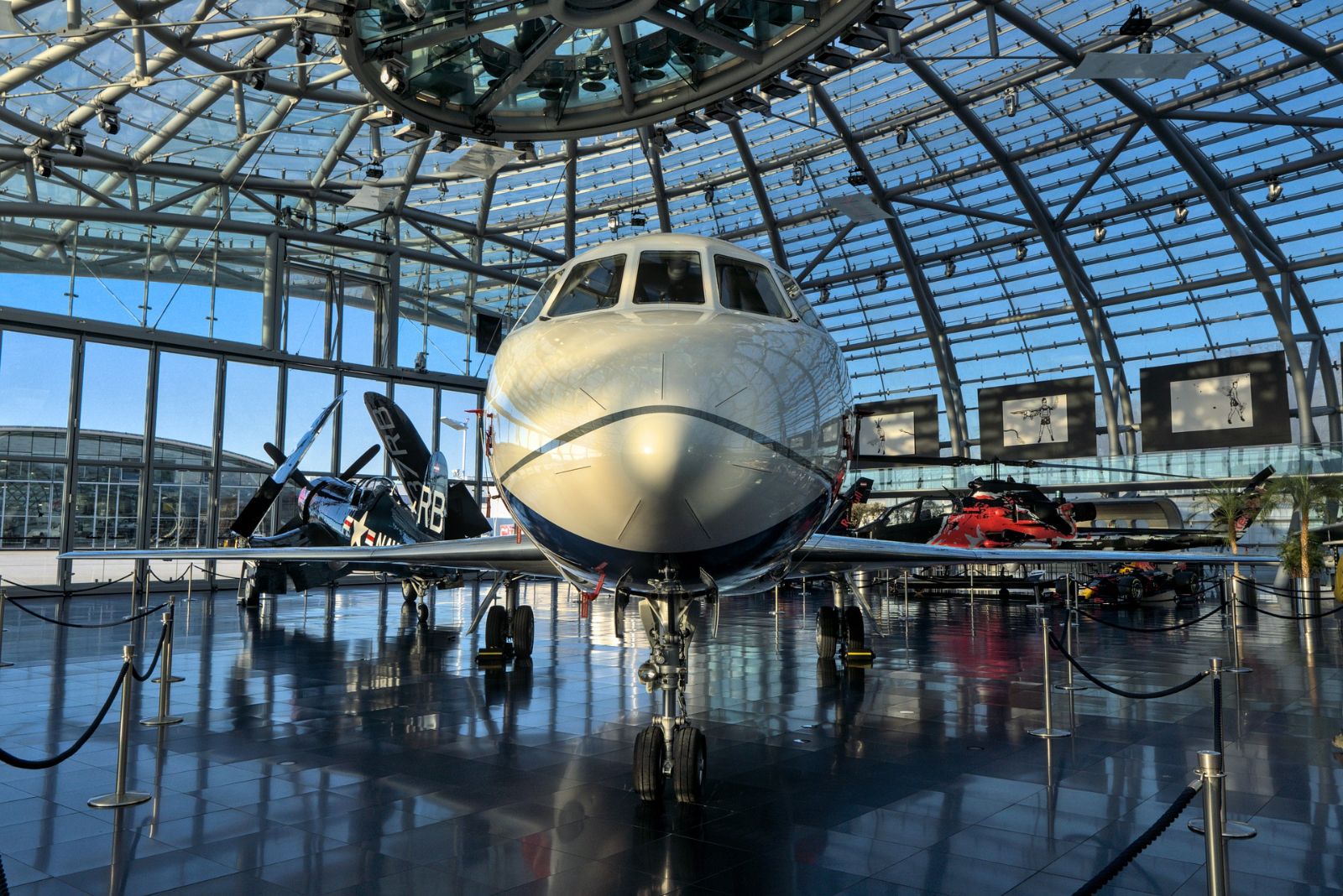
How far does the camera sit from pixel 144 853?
4.52 metres

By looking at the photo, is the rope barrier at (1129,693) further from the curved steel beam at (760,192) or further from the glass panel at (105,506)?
the glass panel at (105,506)

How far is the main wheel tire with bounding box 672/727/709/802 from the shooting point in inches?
205

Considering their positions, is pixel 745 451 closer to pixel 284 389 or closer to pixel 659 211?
pixel 284 389

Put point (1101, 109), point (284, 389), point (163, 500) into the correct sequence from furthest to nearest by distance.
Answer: point (1101, 109)
point (284, 389)
point (163, 500)

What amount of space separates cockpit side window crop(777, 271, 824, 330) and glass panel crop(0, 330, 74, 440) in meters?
24.8

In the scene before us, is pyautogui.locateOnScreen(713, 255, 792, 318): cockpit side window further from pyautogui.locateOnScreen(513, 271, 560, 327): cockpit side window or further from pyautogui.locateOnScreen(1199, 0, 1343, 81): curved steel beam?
pyautogui.locateOnScreen(1199, 0, 1343, 81): curved steel beam

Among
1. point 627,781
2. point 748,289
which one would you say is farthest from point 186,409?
point 748,289

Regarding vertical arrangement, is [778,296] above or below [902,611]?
above

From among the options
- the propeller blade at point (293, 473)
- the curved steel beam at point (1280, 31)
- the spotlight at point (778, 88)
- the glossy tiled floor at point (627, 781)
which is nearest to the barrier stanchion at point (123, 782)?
the glossy tiled floor at point (627, 781)

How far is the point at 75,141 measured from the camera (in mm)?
20188

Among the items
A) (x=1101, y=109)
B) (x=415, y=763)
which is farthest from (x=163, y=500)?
(x=1101, y=109)

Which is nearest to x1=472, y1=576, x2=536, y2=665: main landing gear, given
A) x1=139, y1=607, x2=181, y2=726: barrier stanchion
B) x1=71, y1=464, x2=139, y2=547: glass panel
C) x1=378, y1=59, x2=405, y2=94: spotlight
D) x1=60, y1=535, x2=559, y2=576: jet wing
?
x1=60, y1=535, x2=559, y2=576: jet wing

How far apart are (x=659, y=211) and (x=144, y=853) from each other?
3270cm

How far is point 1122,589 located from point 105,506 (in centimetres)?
2801
